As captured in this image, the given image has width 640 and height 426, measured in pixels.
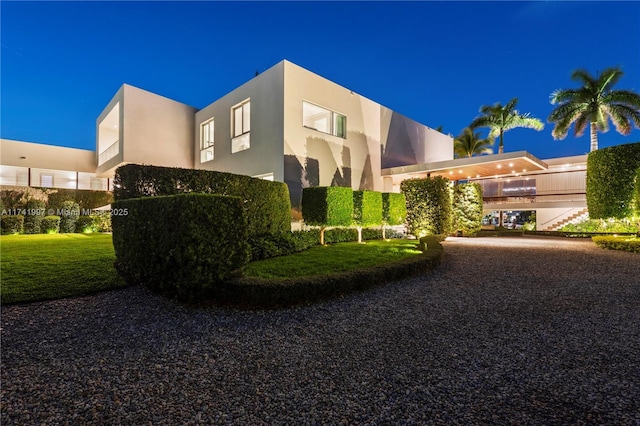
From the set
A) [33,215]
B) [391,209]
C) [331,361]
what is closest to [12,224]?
[33,215]

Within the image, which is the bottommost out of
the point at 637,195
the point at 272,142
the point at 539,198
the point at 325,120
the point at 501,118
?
the point at 637,195

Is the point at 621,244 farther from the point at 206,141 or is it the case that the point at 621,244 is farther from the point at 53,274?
the point at 206,141

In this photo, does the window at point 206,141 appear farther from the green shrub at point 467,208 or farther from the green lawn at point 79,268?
the green shrub at point 467,208

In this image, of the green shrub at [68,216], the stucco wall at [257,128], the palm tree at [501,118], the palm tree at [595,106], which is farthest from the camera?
the palm tree at [501,118]

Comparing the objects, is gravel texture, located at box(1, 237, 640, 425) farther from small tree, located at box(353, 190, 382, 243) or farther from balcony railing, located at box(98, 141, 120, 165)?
balcony railing, located at box(98, 141, 120, 165)

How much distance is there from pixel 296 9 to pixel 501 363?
1033 inches

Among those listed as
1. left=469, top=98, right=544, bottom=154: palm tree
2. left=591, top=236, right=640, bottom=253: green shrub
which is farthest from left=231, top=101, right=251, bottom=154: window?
left=469, top=98, right=544, bottom=154: palm tree

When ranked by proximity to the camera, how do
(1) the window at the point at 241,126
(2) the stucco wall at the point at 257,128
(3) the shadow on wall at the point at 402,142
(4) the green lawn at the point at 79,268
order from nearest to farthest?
(4) the green lawn at the point at 79,268
(2) the stucco wall at the point at 257,128
(1) the window at the point at 241,126
(3) the shadow on wall at the point at 402,142

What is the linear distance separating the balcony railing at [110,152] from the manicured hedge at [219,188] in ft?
38.2

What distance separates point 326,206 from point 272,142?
4.17m

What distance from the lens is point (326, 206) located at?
10617 millimetres

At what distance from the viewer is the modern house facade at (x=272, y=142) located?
12.6m

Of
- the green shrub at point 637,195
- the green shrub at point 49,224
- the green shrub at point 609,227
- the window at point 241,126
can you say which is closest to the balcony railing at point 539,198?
the green shrub at point 609,227

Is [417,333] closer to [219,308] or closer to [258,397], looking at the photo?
[258,397]
